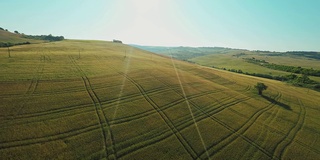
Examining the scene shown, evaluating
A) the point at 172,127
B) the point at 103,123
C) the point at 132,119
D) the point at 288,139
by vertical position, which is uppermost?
the point at 103,123

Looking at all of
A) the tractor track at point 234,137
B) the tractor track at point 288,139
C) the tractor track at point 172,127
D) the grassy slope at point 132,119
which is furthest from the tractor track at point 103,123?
the tractor track at point 288,139

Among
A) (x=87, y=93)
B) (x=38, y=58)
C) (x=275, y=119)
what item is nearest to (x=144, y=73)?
(x=87, y=93)

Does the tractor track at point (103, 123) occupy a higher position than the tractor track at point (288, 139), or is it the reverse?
the tractor track at point (103, 123)

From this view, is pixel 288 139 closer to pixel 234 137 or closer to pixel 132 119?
pixel 234 137

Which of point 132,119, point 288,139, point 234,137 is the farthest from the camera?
point 288,139

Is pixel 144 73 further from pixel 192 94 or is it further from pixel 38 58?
pixel 38 58

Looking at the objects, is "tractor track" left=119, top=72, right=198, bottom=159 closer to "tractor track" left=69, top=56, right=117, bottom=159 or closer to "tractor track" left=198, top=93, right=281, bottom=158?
"tractor track" left=198, top=93, right=281, bottom=158

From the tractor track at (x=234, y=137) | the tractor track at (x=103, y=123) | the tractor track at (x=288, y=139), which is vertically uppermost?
the tractor track at (x=103, y=123)

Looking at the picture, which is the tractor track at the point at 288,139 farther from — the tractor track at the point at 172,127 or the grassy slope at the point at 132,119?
the tractor track at the point at 172,127

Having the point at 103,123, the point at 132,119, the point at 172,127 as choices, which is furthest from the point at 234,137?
the point at 103,123

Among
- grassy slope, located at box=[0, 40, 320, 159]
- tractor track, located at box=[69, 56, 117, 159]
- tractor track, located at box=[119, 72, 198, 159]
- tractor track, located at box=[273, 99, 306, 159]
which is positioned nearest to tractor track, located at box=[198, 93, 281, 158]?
grassy slope, located at box=[0, 40, 320, 159]
